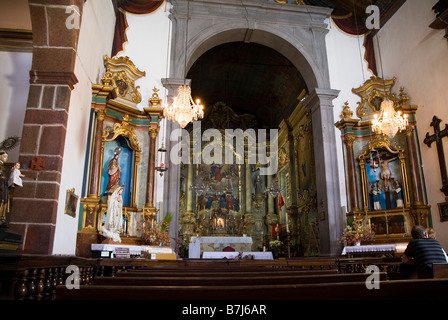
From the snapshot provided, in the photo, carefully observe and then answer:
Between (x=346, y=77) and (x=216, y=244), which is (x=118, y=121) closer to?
(x=216, y=244)

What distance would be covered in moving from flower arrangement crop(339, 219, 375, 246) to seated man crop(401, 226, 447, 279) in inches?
191

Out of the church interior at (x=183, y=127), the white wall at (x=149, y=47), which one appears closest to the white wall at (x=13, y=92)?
A: the church interior at (x=183, y=127)

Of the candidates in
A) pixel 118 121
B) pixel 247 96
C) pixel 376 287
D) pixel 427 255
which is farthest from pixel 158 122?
pixel 247 96

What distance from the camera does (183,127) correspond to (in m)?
7.89

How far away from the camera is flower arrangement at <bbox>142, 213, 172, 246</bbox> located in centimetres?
791

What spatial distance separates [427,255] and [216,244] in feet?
28.4

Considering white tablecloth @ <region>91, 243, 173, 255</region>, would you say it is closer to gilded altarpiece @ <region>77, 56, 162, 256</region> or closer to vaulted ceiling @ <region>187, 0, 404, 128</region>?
gilded altarpiece @ <region>77, 56, 162, 256</region>

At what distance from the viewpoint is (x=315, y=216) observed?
37.1 feet

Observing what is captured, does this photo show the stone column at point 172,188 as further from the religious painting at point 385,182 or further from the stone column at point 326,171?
the religious painting at point 385,182

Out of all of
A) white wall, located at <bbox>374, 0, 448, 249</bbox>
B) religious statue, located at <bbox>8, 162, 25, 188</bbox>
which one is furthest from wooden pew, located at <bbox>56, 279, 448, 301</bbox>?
white wall, located at <bbox>374, 0, 448, 249</bbox>

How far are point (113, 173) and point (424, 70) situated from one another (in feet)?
25.9

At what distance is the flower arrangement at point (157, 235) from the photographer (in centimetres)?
791

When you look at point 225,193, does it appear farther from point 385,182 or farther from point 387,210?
point 387,210

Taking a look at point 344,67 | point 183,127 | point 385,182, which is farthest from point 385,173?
point 183,127
